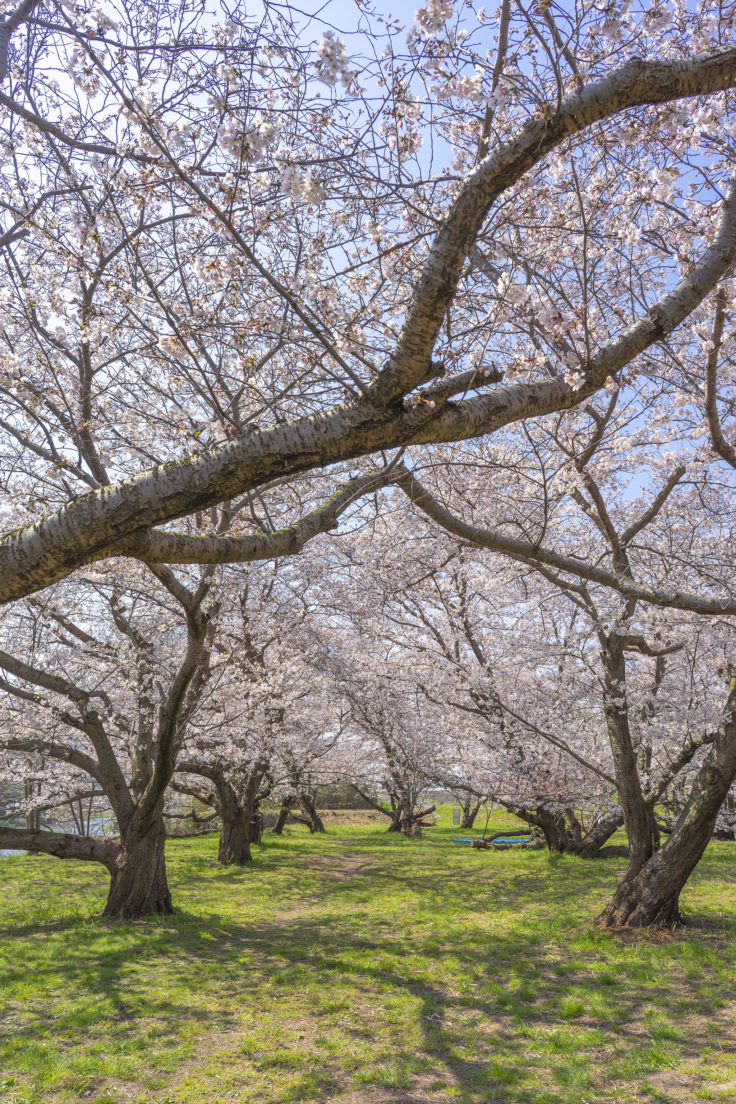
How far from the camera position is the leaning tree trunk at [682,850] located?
23.8 ft

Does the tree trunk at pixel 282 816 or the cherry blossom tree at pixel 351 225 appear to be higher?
the cherry blossom tree at pixel 351 225

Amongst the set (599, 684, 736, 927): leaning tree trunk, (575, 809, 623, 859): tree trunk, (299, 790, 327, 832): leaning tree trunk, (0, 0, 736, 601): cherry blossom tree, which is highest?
(0, 0, 736, 601): cherry blossom tree

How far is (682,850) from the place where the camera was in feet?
24.6

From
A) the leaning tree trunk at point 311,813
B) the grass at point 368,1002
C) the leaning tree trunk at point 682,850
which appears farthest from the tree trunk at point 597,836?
the leaning tree trunk at point 311,813

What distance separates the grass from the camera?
437 cm

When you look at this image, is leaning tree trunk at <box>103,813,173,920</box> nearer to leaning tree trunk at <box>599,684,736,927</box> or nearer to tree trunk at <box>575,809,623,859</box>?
leaning tree trunk at <box>599,684,736,927</box>

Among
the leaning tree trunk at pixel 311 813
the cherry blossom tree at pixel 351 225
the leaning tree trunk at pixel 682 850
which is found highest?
the cherry blossom tree at pixel 351 225

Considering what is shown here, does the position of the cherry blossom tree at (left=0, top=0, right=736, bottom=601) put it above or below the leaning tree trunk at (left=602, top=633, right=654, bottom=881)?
above

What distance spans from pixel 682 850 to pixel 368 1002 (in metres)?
3.92

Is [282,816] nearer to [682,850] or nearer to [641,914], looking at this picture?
[641,914]

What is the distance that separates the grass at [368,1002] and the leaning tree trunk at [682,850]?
34cm

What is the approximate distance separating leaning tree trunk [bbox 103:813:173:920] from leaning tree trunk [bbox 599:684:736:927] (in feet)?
18.7

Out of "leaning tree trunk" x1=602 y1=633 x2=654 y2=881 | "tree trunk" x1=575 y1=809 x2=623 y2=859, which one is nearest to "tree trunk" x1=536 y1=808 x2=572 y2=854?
"tree trunk" x1=575 y1=809 x2=623 y2=859

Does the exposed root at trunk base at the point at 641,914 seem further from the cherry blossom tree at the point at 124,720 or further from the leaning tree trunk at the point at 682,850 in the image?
the cherry blossom tree at the point at 124,720
